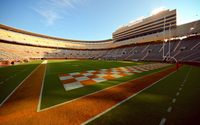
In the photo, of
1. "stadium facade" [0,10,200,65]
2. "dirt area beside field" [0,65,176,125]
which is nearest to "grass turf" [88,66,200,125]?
"dirt area beside field" [0,65,176,125]

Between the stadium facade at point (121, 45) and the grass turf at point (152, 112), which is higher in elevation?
the stadium facade at point (121, 45)

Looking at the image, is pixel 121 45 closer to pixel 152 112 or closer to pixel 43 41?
pixel 43 41

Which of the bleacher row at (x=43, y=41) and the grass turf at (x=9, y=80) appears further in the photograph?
the bleacher row at (x=43, y=41)

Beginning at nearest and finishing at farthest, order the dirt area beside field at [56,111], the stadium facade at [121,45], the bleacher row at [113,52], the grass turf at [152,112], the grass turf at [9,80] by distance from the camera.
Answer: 1. the grass turf at [152,112]
2. the dirt area beside field at [56,111]
3. the grass turf at [9,80]
4. the bleacher row at [113,52]
5. the stadium facade at [121,45]

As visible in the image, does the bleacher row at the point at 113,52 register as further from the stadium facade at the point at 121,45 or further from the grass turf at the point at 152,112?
the grass turf at the point at 152,112

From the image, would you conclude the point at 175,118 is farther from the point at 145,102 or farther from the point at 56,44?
the point at 56,44

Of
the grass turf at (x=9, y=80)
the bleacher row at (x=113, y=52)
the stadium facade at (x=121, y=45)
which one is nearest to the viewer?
the grass turf at (x=9, y=80)

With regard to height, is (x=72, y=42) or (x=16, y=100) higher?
(x=72, y=42)

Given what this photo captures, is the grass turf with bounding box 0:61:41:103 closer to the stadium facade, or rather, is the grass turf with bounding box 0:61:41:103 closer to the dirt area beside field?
the dirt area beside field

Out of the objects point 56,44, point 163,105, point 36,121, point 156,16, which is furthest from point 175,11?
point 56,44

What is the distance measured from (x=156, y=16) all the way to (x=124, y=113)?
7551 centimetres

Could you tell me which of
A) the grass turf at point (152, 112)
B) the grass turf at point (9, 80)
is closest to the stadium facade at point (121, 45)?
the grass turf at point (9, 80)

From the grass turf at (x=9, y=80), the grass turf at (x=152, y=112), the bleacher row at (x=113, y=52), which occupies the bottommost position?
the grass turf at (x=152, y=112)

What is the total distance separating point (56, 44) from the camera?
79.8 m
